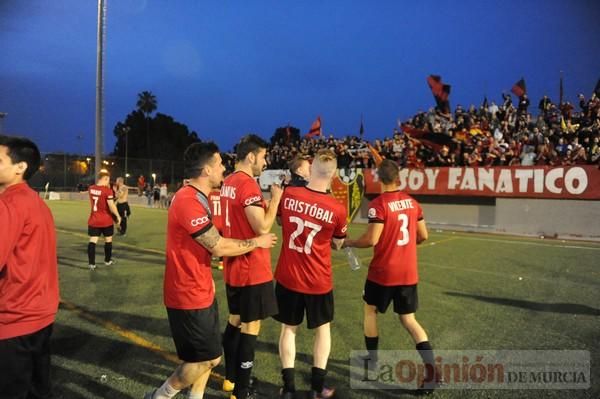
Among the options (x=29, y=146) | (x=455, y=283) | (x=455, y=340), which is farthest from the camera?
(x=455, y=283)

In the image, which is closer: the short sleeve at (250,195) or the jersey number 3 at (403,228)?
the short sleeve at (250,195)

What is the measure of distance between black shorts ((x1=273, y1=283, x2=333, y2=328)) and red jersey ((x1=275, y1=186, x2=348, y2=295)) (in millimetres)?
56

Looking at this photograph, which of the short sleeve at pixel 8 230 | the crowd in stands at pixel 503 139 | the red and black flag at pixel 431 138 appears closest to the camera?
the short sleeve at pixel 8 230

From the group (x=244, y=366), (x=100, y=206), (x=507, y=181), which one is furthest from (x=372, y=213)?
(x=507, y=181)

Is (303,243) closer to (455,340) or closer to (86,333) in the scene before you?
(455,340)

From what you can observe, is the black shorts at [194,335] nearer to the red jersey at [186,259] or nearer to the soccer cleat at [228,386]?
the red jersey at [186,259]

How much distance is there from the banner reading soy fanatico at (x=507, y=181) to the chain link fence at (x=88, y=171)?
85.7 feet

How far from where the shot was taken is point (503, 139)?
64.8 feet

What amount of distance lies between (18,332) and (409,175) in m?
20.0

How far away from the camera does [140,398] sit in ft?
12.3

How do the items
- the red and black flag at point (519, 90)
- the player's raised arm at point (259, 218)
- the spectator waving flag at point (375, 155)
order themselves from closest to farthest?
the player's raised arm at point (259, 218)
the spectator waving flag at point (375, 155)
the red and black flag at point (519, 90)

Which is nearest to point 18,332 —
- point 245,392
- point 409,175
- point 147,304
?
point 245,392

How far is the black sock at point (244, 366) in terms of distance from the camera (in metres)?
3.66

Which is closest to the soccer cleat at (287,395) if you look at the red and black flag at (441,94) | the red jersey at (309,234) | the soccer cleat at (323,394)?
the soccer cleat at (323,394)
